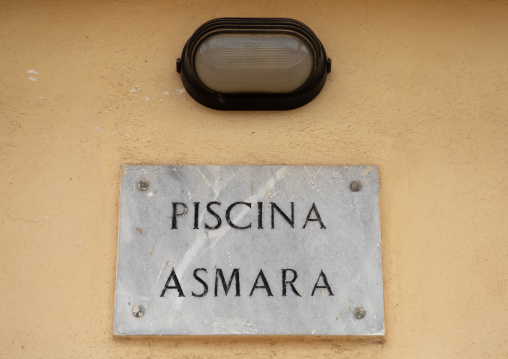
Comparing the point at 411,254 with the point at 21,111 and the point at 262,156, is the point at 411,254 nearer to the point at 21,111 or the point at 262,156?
the point at 262,156

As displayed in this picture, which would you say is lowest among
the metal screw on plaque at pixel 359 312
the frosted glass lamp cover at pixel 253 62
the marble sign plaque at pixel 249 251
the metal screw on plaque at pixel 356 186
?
the metal screw on plaque at pixel 359 312

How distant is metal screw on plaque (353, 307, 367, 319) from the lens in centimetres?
177

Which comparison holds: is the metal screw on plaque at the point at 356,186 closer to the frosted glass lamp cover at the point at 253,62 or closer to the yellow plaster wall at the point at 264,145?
the yellow plaster wall at the point at 264,145

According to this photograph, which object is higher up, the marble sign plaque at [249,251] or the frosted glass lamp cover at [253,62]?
the frosted glass lamp cover at [253,62]

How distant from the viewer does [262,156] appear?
1.93 metres

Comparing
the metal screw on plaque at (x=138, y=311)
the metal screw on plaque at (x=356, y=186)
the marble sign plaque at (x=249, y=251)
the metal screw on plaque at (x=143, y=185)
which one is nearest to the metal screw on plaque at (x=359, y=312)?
the marble sign plaque at (x=249, y=251)

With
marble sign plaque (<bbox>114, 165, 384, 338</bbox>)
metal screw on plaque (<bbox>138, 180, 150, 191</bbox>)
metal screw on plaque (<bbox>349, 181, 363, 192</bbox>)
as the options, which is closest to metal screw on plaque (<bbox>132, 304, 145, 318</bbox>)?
marble sign plaque (<bbox>114, 165, 384, 338</bbox>)

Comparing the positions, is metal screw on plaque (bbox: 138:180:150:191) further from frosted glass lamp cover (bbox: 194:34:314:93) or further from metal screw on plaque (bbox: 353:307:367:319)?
metal screw on plaque (bbox: 353:307:367:319)

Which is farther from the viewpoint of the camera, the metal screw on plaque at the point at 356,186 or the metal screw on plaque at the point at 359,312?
the metal screw on plaque at the point at 356,186

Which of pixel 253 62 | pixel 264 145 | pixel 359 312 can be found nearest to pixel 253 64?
pixel 253 62

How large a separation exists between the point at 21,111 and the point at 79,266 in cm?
56

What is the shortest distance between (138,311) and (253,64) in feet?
2.77

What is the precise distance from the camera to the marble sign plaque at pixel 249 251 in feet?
5.81

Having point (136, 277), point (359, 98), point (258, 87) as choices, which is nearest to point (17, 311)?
point (136, 277)
